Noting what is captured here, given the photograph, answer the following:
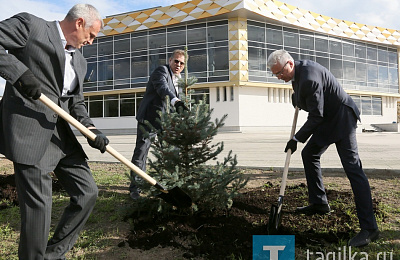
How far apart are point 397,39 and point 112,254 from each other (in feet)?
138

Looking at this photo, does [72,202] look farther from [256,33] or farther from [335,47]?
[335,47]

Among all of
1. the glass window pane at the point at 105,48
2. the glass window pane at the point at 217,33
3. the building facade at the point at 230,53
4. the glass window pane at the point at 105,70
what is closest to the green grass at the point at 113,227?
the building facade at the point at 230,53

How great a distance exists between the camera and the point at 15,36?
2.22 m

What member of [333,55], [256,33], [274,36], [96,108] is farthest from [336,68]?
[96,108]

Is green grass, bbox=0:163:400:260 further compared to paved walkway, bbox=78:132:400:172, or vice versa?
paved walkway, bbox=78:132:400:172

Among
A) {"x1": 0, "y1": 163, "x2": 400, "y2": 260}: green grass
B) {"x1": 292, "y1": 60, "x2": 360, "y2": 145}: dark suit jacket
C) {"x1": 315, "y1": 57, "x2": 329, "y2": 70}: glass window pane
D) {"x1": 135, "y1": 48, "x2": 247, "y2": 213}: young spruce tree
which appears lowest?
{"x1": 0, "y1": 163, "x2": 400, "y2": 260}: green grass

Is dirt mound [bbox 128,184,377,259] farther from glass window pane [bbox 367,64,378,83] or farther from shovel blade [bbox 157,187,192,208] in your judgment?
glass window pane [bbox 367,64,378,83]

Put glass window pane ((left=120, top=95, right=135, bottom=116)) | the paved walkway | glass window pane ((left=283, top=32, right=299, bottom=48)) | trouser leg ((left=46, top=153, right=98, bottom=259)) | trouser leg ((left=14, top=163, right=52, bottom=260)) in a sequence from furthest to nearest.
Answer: glass window pane ((left=120, top=95, right=135, bottom=116))
glass window pane ((left=283, top=32, right=299, bottom=48))
the paved walkway
trouser leg ((left=46, top=153, right=98, bottom=259))
trouser leg ((left=14, top=163, right=52, bottom=260))

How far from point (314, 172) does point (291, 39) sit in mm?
28333

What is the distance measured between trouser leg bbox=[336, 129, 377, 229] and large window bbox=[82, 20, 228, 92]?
2513cm

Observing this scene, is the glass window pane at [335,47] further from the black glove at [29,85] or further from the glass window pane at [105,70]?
the black glove at [29,85]

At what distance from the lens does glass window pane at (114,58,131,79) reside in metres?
31.3

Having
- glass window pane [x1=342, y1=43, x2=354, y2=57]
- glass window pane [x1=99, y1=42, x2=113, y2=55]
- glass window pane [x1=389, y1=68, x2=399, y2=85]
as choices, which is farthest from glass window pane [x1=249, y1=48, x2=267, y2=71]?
glass window pane [x1=389, y1=68, x2=399, y2=85]

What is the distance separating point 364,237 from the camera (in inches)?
121
